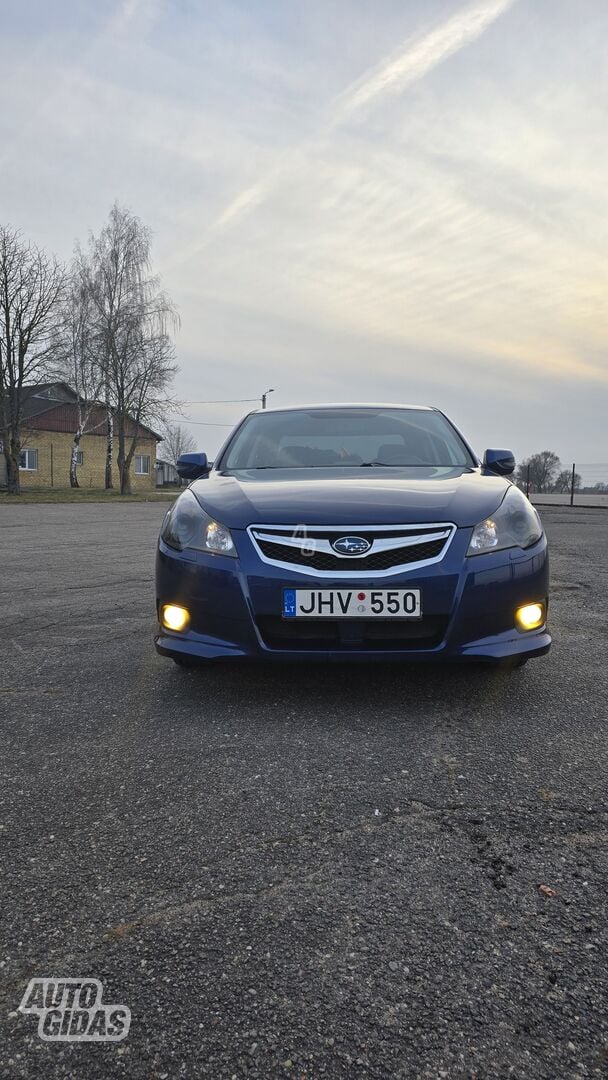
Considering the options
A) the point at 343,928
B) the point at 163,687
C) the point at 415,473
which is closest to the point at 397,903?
the point at 343,928

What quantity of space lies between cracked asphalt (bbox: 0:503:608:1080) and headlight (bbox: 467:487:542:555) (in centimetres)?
63

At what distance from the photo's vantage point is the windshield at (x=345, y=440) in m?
3.82

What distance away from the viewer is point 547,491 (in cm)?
4759

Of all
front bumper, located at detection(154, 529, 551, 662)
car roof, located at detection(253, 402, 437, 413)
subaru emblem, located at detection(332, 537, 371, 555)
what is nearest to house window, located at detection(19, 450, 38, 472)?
car roof, located at detection(253, 402, 437, 413)

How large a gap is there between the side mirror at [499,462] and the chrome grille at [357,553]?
1217 millimetres

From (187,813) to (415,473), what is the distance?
209cm

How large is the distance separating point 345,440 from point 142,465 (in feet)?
160

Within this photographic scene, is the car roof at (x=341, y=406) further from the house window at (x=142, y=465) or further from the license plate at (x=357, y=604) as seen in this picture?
the house window at (x=142, y=465)

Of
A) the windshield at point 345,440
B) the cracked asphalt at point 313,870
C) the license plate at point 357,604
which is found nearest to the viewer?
the cracked asphalt at point 313,870

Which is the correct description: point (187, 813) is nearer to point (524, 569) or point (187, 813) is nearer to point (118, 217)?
point (524, 569)

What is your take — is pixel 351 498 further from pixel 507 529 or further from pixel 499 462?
pixel 499 462

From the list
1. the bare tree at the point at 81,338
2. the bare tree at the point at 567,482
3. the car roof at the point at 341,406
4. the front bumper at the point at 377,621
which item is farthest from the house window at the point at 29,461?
the front bumper at the point at 377,621

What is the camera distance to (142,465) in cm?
5103
